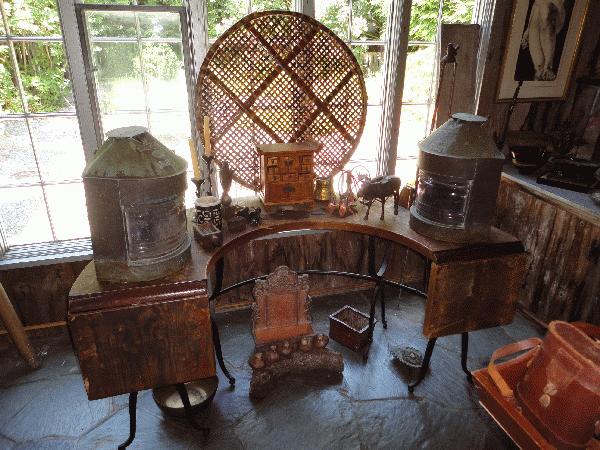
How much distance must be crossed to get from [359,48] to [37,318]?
3688 millimetres

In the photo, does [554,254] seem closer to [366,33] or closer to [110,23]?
[366,33]

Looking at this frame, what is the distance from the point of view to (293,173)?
123 inches

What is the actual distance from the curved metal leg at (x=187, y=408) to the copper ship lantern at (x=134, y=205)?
79cm

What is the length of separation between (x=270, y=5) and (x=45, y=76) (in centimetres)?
181

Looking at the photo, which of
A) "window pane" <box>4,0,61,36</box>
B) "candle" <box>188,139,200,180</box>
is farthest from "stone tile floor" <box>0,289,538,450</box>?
"window pane" <box>4,0,61,36</box>

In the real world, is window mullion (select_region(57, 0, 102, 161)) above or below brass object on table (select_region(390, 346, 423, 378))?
above

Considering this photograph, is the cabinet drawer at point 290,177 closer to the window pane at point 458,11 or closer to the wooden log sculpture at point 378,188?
the wooden log sculpture at point 378,188

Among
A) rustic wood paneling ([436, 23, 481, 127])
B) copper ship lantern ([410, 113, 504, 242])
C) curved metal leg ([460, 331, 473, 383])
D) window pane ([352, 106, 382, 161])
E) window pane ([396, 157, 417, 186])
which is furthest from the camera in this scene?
window pane ([396, 157, 417, 186])

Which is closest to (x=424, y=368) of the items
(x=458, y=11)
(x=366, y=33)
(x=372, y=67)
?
(x=372, y=67)

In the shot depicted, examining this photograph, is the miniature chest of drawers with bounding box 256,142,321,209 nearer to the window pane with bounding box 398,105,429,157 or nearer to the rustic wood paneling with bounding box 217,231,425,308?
the rustic wood paneling with bounding box 217,231,425,308

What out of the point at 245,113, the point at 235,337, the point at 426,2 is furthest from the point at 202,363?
the point at 426,2

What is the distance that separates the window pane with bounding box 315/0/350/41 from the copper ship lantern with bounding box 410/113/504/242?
1.41 meters

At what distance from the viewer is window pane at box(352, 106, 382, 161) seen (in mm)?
3949

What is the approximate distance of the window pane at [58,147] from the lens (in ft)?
10.4
